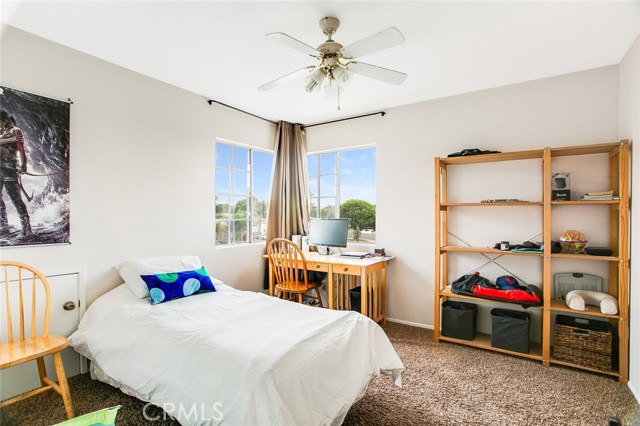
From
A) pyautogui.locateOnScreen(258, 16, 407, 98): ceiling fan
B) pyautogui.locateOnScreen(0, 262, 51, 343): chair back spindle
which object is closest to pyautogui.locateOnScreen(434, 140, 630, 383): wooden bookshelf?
pyautogui.locateOnScreen(258, 16, 407, 98): ceiling fan

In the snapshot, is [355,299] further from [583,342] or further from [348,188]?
[583,342]

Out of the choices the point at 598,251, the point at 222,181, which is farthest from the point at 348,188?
the point at 598,251

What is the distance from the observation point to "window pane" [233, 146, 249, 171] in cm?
397

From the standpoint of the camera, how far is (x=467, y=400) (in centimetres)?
215

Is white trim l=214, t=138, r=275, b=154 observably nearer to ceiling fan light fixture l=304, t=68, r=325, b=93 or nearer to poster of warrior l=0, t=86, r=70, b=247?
poster of warrior l=0, t=86, r=70, b=247

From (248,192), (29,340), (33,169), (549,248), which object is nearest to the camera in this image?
(29,340)

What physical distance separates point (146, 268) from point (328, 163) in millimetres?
2623

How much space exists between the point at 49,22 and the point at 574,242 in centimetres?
422

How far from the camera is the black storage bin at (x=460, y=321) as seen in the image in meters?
3.04

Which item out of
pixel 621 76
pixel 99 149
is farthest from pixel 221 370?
pixel 621 76

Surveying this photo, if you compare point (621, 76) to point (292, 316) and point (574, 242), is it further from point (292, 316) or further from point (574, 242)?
point (292, 316)

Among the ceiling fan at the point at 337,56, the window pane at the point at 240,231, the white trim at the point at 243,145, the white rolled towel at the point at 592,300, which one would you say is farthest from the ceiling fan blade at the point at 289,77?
the white rolled towel at the point at 592,300

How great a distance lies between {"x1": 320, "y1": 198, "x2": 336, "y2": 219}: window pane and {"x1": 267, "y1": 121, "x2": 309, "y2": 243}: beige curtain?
0.21 m

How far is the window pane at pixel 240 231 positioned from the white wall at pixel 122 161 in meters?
0.35
